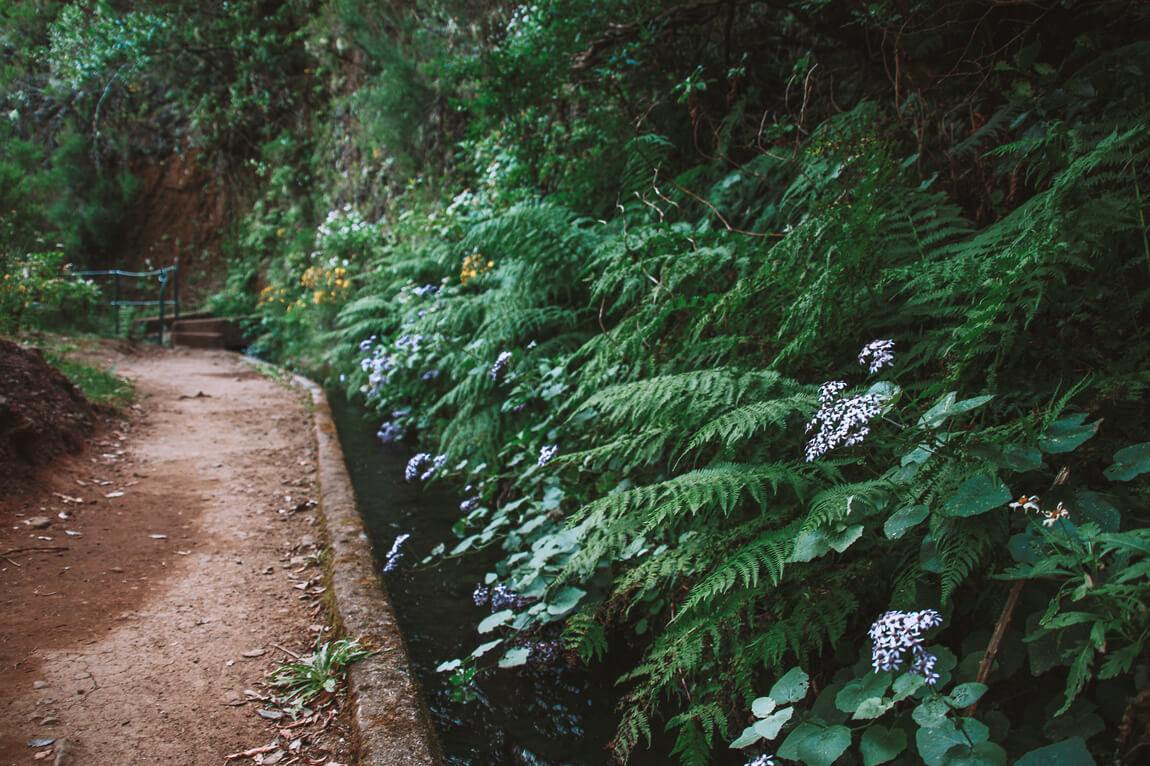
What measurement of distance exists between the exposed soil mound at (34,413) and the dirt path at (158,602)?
0.49ft

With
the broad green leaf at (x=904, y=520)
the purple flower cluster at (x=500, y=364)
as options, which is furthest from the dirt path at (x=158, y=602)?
the broad green leaf at (x=904, y=520)

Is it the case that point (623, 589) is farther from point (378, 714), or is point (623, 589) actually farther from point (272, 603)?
point (272, 603)

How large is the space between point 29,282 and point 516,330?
21.4ft

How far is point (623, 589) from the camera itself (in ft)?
6.07

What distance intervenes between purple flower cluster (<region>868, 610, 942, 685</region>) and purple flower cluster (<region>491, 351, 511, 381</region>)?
2170 millimetres

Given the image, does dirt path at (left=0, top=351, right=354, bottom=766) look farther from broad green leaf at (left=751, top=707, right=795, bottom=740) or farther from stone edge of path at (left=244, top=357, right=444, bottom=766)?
broad green leaf at (left=751, top=707, right=795, bottom=740)

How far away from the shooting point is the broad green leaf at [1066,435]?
1311 mm

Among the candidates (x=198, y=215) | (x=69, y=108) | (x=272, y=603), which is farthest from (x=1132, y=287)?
(x=69, y=108)

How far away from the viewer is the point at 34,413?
3596mm

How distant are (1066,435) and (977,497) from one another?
0.26 metres

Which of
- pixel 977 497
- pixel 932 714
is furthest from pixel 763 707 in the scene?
pixel 977 497

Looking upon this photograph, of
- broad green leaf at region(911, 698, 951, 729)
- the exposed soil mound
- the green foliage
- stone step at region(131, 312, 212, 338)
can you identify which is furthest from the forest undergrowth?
stone step at region(131, 312, 212, 338)

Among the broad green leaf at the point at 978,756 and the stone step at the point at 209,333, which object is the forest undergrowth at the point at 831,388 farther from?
the stone step at the point at 209,333

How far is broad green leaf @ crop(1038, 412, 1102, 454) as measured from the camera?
1311 mm
